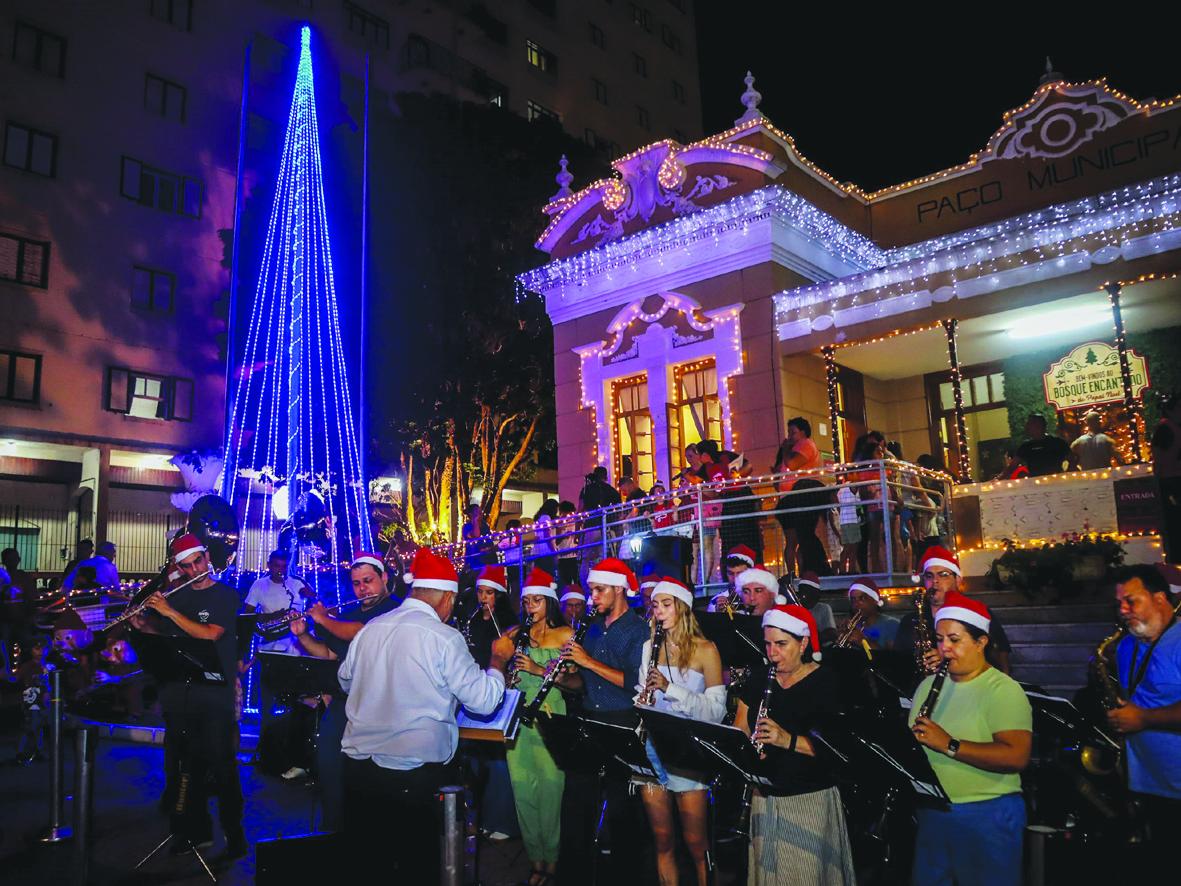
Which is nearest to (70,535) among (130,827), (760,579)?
(130,827)

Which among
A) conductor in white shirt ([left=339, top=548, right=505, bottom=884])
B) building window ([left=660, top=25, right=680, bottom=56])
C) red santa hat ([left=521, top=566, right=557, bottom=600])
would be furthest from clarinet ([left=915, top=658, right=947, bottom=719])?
building window ([left=660, top=25, right=680, bottom=56])

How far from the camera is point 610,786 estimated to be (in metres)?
6.06

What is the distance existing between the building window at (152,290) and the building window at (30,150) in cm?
334

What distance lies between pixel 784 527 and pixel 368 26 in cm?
2880

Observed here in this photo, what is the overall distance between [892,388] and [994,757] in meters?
15.3

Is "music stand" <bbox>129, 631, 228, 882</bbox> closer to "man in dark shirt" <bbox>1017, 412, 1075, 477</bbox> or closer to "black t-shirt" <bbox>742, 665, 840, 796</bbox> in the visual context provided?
"black t-shirt" <bbox>742, 665, 840, 796</bbox>

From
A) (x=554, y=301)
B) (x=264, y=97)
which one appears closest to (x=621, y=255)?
(x=554, y=301)

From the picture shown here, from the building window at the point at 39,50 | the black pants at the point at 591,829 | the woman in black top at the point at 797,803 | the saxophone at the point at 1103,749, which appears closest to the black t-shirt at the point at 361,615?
the black pants at the point at 591,829

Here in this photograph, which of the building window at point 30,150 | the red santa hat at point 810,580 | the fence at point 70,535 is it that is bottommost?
the red santa hat at point 810,580

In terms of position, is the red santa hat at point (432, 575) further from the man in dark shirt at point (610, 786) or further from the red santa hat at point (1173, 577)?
the red santa hat at point (1173, 577)

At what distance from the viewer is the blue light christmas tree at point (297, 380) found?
22.6m

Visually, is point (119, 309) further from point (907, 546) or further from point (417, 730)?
point (417, 730)

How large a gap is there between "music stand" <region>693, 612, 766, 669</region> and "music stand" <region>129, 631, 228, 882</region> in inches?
143

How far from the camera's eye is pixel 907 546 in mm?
11602
